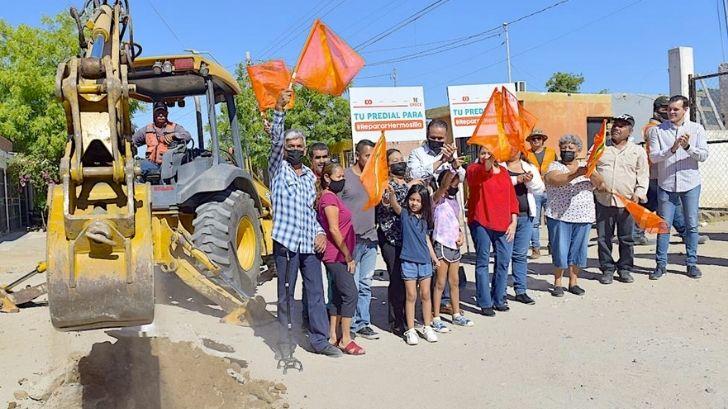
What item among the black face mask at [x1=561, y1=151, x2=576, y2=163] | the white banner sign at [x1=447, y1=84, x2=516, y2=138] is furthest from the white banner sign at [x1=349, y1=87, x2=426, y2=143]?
the black face mask at [x1=561, y1=151, x2=576, y2=163]

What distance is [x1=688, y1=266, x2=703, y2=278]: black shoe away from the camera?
732 centimetres

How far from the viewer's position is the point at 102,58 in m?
3.03

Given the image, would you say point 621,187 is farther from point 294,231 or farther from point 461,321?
point 294,231

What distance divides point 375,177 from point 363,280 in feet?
3.03

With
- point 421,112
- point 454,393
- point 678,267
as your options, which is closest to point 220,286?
point 454,393

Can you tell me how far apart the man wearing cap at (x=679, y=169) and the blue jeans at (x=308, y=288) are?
4235 mm

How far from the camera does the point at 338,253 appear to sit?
17.1 ft

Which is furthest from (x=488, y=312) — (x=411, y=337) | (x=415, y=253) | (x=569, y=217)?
(x=569, y=217)

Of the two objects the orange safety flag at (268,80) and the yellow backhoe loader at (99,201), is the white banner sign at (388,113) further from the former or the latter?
the yellow backhoe loader at (99,201)

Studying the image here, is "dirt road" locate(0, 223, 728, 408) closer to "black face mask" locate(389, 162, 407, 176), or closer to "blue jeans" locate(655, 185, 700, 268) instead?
"blue jeans" locate(655, 185, 700, 268)

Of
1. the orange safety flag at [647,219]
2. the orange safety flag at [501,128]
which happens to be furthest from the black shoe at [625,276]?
the orange safety flag at [501,128]

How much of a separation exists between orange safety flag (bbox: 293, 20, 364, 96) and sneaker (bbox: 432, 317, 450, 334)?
233 cm

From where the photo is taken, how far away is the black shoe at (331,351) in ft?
16.9

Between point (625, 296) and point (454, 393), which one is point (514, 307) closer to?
point (625, 296)
